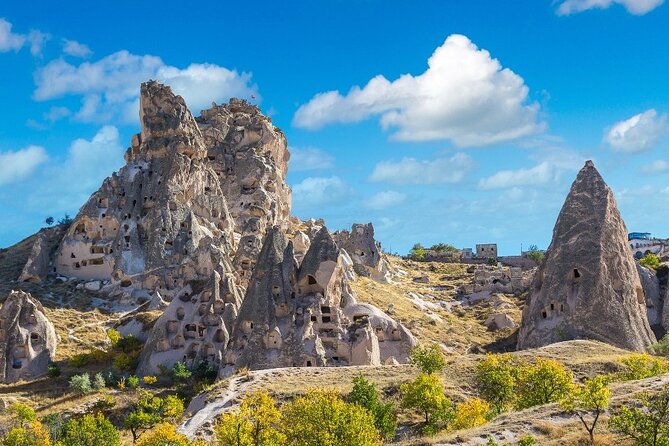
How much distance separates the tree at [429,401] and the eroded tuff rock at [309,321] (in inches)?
473

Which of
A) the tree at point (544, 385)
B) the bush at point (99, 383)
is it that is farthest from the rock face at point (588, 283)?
the bush at point (99, 383)

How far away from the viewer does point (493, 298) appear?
3351 inches

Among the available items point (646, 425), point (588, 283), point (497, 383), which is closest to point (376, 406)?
point (497, 383)

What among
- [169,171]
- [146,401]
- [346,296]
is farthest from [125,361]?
[169,171]

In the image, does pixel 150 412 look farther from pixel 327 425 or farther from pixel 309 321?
pixel 327 425

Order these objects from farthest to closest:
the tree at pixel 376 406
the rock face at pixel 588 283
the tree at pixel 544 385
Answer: the rock face at pixel 588 283
the tree at pixel 544 385
the tree at pixel 376 406

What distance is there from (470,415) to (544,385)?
5.17 meters

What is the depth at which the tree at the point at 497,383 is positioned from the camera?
39.4m

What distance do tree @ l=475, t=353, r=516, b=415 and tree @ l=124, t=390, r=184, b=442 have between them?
54.9 ft

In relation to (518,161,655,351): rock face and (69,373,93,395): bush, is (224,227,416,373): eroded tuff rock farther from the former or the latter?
(69,373,93,395): bush

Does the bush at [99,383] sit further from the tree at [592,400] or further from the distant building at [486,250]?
the distant building at [486,250]

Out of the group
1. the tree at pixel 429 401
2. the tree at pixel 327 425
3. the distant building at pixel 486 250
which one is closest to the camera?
the tree at pixel 327 425

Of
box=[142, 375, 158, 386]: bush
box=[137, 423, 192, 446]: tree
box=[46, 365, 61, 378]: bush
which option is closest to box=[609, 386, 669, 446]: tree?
box=[137, 423, 192, 446]: tree

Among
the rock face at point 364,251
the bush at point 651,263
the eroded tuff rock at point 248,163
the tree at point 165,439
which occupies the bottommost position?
the tree at point 165,439
